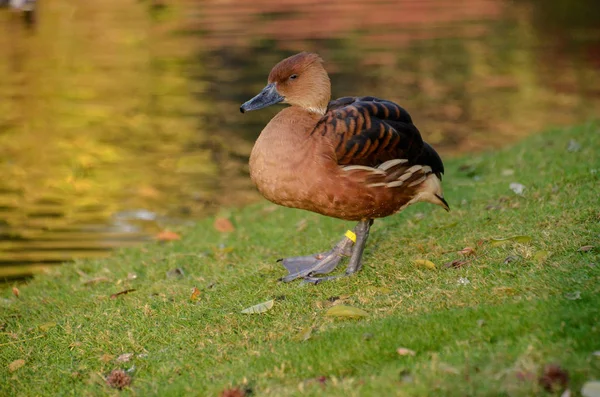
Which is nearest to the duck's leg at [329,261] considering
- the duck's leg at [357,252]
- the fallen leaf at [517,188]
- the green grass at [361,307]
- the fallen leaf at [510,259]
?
the duck's leg at [357,252]

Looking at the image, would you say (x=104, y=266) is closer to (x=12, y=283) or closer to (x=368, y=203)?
(x=12, y=283)

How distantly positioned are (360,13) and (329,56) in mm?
10085

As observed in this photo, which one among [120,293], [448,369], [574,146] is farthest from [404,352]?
[574,146]

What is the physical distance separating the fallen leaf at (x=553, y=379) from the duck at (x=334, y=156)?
87.1 inches

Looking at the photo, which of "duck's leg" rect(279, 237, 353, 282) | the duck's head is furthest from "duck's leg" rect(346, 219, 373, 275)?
the duck's head

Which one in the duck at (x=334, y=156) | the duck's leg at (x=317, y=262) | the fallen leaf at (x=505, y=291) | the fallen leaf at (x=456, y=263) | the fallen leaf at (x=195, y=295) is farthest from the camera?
the duck's leg at (x=317, y=262)

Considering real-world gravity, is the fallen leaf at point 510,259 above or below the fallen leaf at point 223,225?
above

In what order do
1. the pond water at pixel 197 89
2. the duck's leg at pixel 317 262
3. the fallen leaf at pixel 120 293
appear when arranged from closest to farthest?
the duck's leg at pixel 317 262 < the fallen leaf at pixel 120 293 < the pond water at pixel 197 89

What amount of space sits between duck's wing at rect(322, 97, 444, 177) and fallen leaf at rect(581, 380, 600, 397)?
2480 mm

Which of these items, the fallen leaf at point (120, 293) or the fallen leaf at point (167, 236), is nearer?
the fallen leaf at point (120, 293)

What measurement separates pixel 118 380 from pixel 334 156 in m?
2.11

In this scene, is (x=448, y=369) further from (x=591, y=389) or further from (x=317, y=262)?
A: (x=317, y=262)

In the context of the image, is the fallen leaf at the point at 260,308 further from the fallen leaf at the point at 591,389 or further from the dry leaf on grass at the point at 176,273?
the fallen leaf at the point at 591,389

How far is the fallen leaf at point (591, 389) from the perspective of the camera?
3596mm
